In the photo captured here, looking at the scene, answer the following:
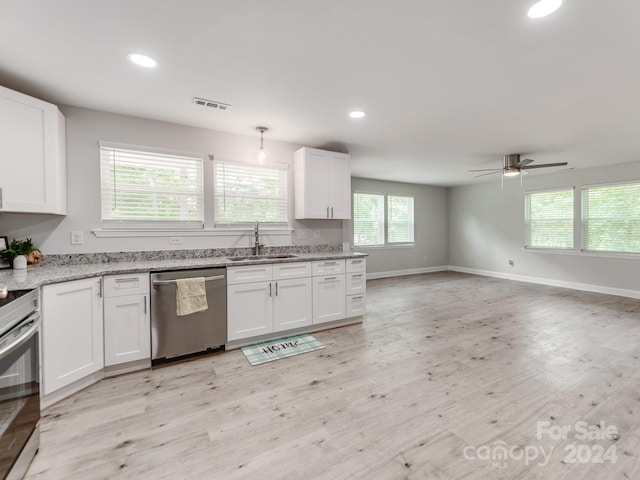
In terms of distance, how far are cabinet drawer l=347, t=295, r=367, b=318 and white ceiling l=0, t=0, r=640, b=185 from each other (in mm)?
2151

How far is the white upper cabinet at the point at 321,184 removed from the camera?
12.8ft

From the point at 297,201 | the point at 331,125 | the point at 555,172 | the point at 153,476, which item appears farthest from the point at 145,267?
the point at 555,172

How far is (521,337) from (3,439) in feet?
14.2

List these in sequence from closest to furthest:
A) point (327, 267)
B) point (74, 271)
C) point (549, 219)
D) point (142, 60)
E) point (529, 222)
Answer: point (142, 60) < point (74, 271) < point (327, 267) < point (549, 219) < point (529, 222)

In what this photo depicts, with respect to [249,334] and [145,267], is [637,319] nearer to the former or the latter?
[249,334]

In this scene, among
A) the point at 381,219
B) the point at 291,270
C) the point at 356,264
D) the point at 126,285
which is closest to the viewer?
the point at 126,285

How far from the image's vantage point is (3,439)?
4.26 feet

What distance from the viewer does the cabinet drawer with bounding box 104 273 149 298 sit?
2480mm

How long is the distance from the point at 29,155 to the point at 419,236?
25.4ft

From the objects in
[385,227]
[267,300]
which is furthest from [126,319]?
[385,227]

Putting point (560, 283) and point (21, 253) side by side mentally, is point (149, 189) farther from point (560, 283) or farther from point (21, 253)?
point (560, 283)

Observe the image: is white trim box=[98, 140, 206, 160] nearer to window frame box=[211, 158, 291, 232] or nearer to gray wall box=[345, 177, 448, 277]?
window frame box=[211, 158, 291, 232]

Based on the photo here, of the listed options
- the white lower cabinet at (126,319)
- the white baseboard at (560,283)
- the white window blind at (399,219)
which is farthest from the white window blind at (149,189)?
the white baseboard at (560,283)

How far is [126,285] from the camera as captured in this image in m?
2.55
